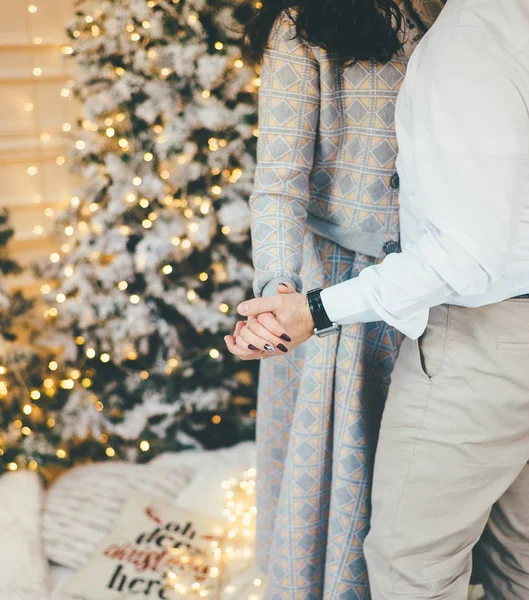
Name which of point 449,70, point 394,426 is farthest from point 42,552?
point 449,70

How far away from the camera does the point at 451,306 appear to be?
940mm

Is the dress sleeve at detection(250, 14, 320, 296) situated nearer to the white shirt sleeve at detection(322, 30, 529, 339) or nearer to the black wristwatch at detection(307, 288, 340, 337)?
the black wristwatch at detection(307, 288, 340, 337)

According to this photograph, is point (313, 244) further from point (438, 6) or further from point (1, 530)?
point (1, 530)

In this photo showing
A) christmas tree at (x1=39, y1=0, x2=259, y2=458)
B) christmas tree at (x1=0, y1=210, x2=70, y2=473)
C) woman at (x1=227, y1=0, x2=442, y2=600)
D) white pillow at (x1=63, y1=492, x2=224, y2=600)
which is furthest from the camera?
christmas tree at (x1=0, y1=210, x2=70, y2=473)

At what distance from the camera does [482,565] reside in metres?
1.24

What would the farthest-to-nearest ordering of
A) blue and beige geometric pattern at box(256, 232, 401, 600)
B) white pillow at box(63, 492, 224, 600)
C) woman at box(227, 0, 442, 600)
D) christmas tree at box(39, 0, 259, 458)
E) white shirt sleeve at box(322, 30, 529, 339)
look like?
christmas tree at box(39, 0, 259, 458) → white pillow at box(63, 492, 224, 600) → blue and beige geometric pattern at box(256, 232, 401, 600) → woman at box(227, 0, 442, 600) → white shirt sleeve at box(322, 30, 529, 339)

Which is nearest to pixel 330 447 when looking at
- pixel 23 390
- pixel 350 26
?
pixel 350 26

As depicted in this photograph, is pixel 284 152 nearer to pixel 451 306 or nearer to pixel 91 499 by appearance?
pixel 451 306

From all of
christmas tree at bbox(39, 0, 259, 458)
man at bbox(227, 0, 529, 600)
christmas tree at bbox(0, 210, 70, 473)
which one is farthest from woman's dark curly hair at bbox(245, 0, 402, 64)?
christmas tree at bbox(0, 210, 70, 473)

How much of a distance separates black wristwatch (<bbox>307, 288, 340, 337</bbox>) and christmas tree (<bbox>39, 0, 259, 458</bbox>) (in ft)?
3.45

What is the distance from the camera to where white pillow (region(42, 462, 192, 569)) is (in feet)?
5.79

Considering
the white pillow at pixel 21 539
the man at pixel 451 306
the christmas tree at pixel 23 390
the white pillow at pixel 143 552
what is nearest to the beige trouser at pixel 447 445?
the man at pixel 451 306

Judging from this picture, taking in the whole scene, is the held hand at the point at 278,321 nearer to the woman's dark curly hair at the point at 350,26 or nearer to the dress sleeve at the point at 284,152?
the dress sleeve at the point at 284,152

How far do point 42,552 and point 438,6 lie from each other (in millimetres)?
1661
